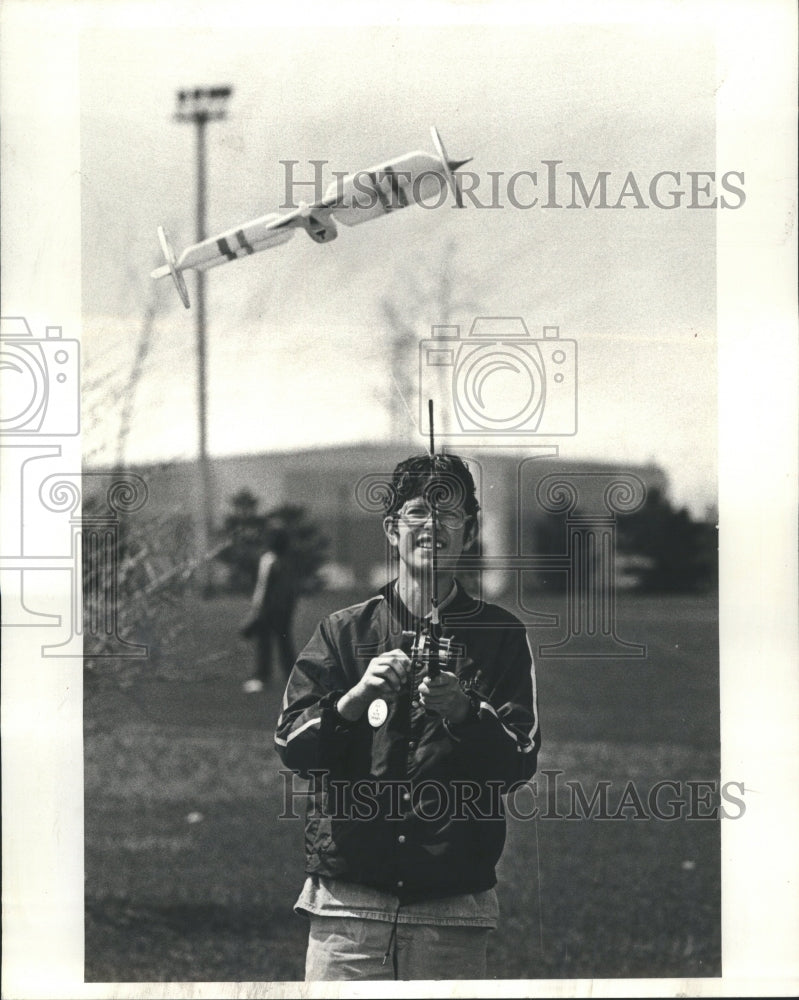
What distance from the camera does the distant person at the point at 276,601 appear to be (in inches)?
110

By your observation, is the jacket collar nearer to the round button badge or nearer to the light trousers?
the round button badge

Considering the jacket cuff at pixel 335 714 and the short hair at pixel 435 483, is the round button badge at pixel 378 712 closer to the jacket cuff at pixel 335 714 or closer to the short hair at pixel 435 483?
the jacket cuff at pixel 335 714

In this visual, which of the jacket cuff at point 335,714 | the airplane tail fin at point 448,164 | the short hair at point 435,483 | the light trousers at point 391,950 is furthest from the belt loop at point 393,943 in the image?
the airplane tail fin at point 448,164

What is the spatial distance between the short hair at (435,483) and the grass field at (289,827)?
Result: 0.86ft

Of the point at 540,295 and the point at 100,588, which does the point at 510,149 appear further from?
the point at 100,588

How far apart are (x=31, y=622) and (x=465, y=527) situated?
34.3 inches

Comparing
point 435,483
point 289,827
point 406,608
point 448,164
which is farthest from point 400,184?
point 289,827

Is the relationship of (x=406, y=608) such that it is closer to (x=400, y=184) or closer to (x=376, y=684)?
(x=376, y=684)

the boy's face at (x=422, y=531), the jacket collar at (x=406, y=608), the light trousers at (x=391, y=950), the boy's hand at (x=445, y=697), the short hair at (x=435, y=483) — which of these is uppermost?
→ the short hair at (x=435, y=483)

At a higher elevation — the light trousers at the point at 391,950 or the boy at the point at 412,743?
the boy at the point at 412,743

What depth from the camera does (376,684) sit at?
9.02ft

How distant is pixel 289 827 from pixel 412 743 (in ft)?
1.01

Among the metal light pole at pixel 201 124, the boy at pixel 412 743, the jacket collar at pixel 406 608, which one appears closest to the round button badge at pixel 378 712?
the boy at pixel 412 743

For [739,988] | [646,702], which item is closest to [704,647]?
[646,702]
